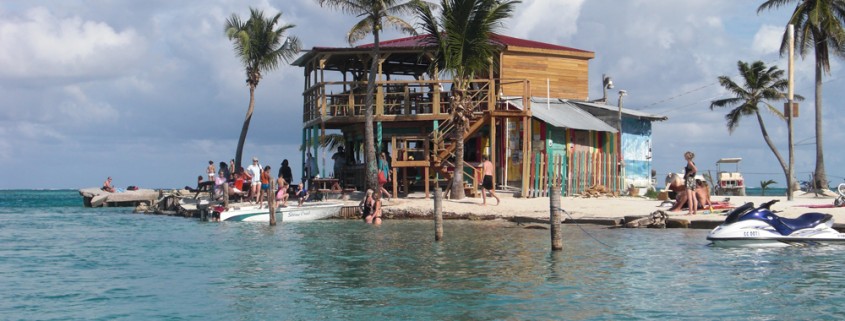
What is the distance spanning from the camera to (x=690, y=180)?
76.2ft

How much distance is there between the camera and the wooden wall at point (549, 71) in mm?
36219

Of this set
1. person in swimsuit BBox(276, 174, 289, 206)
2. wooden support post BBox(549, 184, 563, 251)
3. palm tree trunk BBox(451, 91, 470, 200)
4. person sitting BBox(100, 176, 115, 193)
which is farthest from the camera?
person sitting BBox(100, 176, 115, 193)

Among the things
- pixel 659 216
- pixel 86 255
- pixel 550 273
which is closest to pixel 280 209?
pixel 86 255

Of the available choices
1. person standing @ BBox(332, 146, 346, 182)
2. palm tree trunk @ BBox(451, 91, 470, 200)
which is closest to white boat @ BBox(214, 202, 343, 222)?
palm tree trunk @ BBox(451, 91, 470, 200)

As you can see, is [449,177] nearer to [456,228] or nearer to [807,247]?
[456,228]

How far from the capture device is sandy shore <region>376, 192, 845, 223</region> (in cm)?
2453

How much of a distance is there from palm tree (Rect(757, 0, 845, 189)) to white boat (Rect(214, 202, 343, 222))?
20.8 meters

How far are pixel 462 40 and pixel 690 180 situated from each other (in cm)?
955

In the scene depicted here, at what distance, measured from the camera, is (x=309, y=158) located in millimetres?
34719

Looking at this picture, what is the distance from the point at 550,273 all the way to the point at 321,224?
42.0 ft

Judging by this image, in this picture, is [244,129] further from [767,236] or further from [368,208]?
[767,236]

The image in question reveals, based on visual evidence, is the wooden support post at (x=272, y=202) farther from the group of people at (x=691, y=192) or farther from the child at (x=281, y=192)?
the group of people at (x=691, y=192)

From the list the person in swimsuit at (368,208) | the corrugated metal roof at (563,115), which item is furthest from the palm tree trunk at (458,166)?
the corrugated metal roof at (563,115)

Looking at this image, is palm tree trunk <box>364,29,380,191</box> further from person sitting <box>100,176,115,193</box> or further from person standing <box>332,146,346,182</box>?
person sitting <box>100,176,115,193</box>
